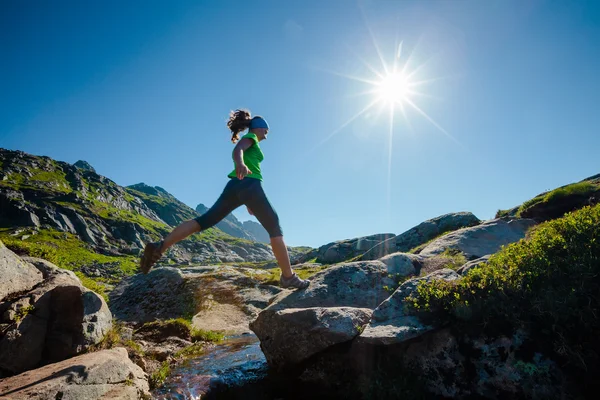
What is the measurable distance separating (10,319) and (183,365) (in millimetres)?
3710

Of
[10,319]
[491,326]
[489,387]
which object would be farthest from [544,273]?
[10,319]

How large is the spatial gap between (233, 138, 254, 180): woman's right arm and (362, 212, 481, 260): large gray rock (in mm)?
15789

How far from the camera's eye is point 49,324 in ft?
18.6

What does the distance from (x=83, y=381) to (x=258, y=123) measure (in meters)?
6.34

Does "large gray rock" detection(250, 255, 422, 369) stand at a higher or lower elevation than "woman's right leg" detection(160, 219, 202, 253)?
lower

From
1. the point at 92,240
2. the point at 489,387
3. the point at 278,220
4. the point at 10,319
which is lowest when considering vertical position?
the point at 489,387

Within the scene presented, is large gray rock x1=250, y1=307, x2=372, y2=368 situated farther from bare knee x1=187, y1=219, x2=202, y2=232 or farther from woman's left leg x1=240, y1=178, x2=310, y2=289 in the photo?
bare knee x1=187, y1=219, x2=202, y2=232

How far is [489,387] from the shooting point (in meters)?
4.20

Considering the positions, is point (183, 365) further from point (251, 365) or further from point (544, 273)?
point (544, 273)

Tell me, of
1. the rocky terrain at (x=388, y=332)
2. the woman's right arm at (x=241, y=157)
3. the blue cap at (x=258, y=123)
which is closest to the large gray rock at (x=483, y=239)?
the rocky terrain at (x=388, y=332)

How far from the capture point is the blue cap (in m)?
8.00

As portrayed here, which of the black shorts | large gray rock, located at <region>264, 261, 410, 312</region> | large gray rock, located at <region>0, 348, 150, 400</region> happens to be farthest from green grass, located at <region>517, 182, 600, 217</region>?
large gray rock, located at <region>0, 348, 150, 400</region>

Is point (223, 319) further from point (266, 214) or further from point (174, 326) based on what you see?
point (266, 214)

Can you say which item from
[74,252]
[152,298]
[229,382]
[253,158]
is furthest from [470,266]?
[74,252]
